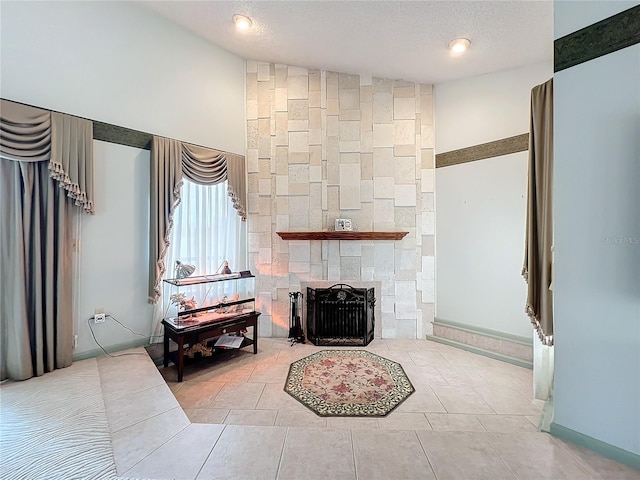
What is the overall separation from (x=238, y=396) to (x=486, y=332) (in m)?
2.92

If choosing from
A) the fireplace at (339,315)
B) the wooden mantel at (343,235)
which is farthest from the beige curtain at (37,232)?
the fireplace at (339,315)

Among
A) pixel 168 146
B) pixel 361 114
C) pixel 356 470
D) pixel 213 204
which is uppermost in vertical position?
pixel 361 114

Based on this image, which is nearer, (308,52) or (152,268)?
(152,268)

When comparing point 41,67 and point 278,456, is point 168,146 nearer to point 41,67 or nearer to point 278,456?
point 41,67

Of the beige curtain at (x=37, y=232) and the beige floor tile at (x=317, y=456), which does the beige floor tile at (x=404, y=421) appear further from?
the beige curtain at (x=37, y=232)

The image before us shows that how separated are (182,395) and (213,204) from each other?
2.14 m

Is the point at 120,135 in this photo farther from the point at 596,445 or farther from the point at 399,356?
the point at 596,445

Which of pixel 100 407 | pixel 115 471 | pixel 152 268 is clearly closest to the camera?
pixel 115 471

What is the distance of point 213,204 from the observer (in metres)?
3.58

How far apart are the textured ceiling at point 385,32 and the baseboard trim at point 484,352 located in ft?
11.0

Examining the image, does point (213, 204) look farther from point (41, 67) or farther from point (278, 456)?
point (278, 456)

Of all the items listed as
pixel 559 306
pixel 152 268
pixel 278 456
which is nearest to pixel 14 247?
pixel 152 268

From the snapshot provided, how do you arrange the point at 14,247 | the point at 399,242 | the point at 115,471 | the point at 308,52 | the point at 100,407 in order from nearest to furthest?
the point at 115,471
the point at 100,407
the point at 14,247
the point at 308,52
the point at 399,242

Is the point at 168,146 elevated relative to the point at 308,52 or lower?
lower
